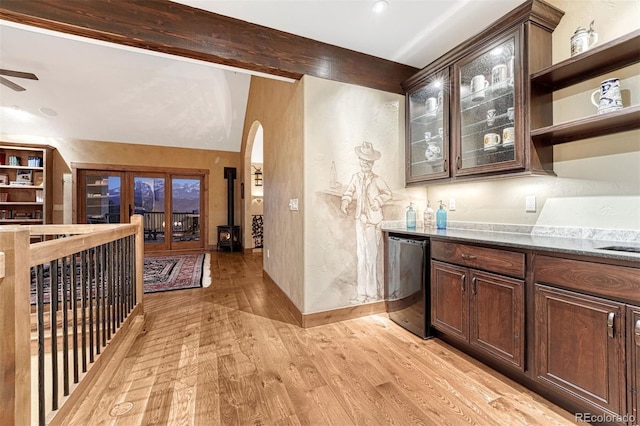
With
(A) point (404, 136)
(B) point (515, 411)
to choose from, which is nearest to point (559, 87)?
(A) point (404, 136)

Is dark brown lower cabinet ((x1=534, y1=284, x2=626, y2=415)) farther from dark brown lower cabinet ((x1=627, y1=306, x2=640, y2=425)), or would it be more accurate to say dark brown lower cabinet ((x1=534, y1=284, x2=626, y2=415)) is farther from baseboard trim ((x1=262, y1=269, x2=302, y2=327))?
baseboard trim ((x1=262, y1=269, x2=302, y2=327))

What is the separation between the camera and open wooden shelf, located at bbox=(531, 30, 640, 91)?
1.53 meters

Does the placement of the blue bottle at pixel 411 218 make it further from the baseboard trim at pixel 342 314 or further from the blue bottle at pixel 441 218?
the baseboard trim at pixel 342 314

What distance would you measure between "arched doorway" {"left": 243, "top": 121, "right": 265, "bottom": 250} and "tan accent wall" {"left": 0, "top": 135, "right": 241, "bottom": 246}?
50 centimetres

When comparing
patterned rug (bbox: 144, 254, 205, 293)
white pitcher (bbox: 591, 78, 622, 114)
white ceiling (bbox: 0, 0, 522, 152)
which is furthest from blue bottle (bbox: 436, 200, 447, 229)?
patterned rug (bbox: 144, 254, 205, 293)

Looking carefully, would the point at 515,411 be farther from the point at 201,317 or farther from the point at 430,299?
the point at 201,317

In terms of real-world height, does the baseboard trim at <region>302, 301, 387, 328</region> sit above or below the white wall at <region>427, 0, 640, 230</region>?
below

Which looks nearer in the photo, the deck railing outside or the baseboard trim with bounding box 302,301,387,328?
the deck railing outside

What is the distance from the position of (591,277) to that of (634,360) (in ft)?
1.22

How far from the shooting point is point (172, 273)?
458 centimetres

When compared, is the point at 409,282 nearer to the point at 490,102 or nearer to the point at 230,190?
the point at 490,102

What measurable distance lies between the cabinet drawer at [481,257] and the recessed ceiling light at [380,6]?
6.32 feet

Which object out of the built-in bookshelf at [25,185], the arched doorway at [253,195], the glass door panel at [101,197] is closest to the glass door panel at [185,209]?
the glass door panel at [101,197]

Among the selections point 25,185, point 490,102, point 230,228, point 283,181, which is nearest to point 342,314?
point 283,181
